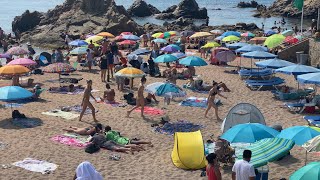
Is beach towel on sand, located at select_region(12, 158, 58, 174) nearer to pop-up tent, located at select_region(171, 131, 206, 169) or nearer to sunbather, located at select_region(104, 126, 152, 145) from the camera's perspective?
sunbather, located at select_region(104, 126, 152, 145)

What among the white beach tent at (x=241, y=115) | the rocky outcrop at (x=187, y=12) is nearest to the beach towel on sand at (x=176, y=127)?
the white beach tent at (x=241, y=115)

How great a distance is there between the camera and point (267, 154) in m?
A: 8.88

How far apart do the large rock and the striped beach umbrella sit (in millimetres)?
40813

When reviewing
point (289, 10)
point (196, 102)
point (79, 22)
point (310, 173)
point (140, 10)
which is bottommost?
point (196, 102)

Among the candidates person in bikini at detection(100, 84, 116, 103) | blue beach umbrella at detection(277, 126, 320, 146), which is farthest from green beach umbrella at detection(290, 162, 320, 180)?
person in bikini at detection(100, 84, 116, 103)

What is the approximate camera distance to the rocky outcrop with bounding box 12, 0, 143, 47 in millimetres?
37562

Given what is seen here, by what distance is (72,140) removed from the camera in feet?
39.3

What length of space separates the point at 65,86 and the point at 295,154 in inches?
401

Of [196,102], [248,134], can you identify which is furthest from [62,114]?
[248,134]

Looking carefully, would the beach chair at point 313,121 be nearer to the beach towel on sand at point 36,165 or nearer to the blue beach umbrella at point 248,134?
the blue beach umbrella at point 248,134

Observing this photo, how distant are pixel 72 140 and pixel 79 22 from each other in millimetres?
29109

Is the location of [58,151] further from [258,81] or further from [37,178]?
[258,81]

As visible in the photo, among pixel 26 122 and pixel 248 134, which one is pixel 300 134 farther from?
pixel 26 122

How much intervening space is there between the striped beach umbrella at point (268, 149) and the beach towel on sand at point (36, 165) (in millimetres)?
4314
